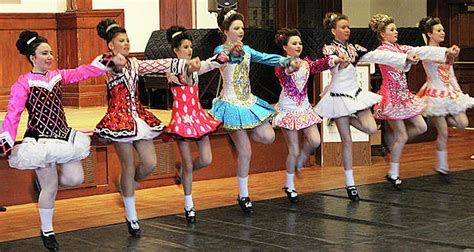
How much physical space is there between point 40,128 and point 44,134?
0.13ft

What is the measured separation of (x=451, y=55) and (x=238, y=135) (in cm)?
187

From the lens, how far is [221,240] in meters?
5.68

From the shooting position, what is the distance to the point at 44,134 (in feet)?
18.1

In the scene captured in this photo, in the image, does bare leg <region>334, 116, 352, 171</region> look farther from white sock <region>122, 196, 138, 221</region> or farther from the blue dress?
white sock <region>122, 196, 138, 221</region>

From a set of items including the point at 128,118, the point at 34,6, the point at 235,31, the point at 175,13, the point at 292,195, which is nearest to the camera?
the point at 128,118

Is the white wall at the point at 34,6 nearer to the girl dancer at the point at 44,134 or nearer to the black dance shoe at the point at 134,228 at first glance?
the girl dancer at the point at 44,134

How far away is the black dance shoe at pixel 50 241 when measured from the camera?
553 cm

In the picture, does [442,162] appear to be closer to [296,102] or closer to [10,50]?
[296,102]

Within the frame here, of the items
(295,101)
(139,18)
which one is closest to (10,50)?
(139,18)

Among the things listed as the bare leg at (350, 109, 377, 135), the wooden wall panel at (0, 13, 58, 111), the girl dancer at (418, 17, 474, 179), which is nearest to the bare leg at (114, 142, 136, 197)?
the bare leg at (350, 109, 377, 135)

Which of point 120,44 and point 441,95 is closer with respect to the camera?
point 120,44

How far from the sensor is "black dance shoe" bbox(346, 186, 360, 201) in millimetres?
6895

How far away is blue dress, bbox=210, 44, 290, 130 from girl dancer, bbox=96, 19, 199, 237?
0.55 m

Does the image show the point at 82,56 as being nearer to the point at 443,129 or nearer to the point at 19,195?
the point at 19,195
